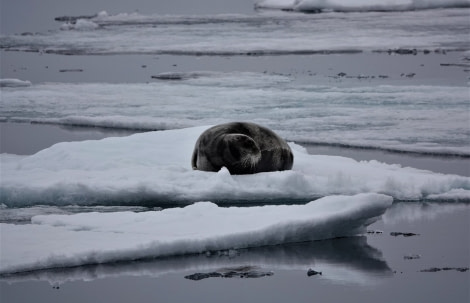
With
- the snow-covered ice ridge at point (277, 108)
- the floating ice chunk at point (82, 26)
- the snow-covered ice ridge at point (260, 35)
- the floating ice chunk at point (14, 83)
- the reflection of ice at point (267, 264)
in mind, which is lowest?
the floating ice chunk at point (82, 26)

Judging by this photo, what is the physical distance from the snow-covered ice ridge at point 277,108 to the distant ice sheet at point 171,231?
342 cm

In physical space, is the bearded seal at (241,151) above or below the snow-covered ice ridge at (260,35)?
above

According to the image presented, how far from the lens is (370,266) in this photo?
5645 mm

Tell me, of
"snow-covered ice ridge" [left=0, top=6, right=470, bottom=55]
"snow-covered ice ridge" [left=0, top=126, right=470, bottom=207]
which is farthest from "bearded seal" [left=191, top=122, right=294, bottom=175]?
"snow-covered ice ridge" [left=0, top=6, right=470, bottom=55]

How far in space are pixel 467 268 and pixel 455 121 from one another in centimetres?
578

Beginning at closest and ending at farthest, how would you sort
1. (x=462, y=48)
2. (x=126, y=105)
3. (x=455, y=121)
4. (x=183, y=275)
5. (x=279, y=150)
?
(x=183, y=275)
(x=279, y=150)
(x=455, y=121)
(x=126, y=105)
(x=462, y=48)

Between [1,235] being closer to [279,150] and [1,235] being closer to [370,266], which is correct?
[370,266]

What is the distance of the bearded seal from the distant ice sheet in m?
1.22

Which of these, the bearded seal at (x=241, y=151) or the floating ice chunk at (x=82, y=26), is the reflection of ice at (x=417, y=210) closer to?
the bearded seal at (x=241, y=151)

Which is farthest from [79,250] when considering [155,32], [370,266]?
[155,32]

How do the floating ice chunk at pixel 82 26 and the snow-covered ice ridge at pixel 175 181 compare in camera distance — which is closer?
the snow-covered ice ridge at pixel 175 181

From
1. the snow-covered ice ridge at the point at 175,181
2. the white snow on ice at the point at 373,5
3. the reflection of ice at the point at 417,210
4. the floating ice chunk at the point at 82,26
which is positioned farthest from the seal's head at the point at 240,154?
the white snow on ice at the point at 373,5

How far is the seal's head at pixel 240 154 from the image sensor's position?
7.77m

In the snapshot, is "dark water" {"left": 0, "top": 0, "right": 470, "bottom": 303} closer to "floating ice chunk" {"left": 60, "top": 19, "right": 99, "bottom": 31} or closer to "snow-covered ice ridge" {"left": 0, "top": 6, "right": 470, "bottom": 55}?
"snow-covered ice ridge" {"left": 0, "top": 6, "right": 470, "bottom": 55}
